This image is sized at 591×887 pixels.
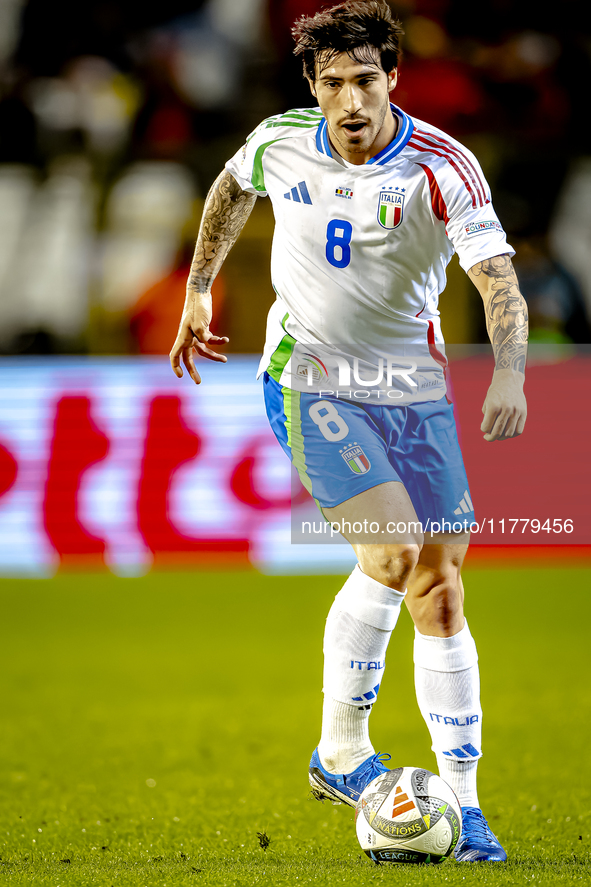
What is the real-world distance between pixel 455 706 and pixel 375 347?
3.51 ft

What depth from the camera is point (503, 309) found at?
2980 millimetres

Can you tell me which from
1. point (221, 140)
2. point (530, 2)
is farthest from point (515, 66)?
point (221, 140)

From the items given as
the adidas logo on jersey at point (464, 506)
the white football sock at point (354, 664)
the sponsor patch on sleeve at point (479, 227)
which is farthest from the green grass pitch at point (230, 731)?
the sponsor patch on sleeve at point (479, 227)

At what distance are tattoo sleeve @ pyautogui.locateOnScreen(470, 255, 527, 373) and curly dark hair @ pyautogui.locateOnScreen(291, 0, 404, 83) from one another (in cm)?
63

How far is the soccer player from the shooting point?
3.01m

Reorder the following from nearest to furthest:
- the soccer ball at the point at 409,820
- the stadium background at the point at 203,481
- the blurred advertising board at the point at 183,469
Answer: the soccer ball at the point at 409,820 → the stadium background at the point at 203,481 → the blurred advertising board at the point at 183,469

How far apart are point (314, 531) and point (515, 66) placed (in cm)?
512

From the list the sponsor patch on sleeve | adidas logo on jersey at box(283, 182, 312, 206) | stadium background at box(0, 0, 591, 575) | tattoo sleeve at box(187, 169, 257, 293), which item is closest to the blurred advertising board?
stadium background at box(0, 0, 591, 575)

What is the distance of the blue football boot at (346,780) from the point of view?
3080mm

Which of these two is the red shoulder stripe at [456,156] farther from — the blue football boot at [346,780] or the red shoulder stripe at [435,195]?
the blue football boot at [346,780]

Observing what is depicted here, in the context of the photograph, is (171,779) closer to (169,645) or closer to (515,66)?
(169,645)

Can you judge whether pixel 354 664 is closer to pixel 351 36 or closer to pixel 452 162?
pixel 452 162

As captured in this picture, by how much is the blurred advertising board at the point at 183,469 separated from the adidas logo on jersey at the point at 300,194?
4.46m

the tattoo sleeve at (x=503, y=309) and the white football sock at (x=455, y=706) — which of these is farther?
the white football sock at (x=455, y=706)
